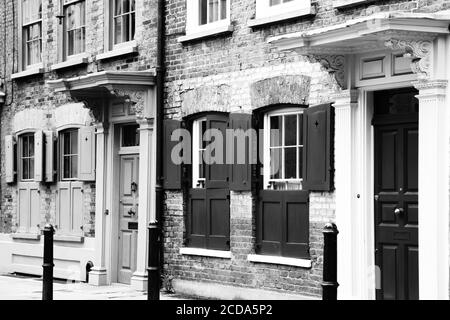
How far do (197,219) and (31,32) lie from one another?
640 cm

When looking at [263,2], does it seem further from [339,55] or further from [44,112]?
[44,112]

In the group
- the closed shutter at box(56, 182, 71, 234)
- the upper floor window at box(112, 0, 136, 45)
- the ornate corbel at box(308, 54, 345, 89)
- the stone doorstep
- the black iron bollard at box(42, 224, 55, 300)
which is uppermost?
the upper floor window at box(112, 0, 136, 45)

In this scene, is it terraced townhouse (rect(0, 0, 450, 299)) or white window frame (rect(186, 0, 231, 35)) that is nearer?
terraced townhouse (rect(0, 0, 450, 299))

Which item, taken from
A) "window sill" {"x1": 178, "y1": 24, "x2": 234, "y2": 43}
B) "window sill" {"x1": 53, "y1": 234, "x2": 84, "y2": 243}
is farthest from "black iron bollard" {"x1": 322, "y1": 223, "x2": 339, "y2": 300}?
"window sill" {"x1": 53, "y1": 234, "x2": 84, "y2": 243}

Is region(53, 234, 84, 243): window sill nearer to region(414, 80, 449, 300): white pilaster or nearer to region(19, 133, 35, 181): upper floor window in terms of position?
region(19, 133, 35, 181): upper floor window

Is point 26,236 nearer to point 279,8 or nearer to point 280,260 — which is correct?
point 280,260

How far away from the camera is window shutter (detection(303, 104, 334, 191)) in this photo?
12219 mm

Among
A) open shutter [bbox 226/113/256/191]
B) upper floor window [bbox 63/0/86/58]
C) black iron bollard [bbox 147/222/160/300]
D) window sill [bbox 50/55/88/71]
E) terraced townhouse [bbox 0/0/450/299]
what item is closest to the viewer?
terraced townhouse [bbox 0/0/450/299]

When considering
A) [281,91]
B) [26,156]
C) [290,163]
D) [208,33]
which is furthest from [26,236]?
[281,91]

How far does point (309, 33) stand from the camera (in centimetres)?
1116

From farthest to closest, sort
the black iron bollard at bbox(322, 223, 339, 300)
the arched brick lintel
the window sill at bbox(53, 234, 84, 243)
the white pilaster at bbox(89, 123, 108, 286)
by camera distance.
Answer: the window sill at bbox(53, 234, 84, 243)
the white pilaster at bbox(89, 123, 108, 286)
the arched brick lintel
the black iron bollard at bbox(322, 223, 339, 300)

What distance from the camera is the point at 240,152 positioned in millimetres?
13836

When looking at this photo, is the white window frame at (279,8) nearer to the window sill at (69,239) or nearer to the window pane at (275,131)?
the window pane at (275,131)

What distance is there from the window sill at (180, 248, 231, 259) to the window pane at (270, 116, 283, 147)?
167cm
